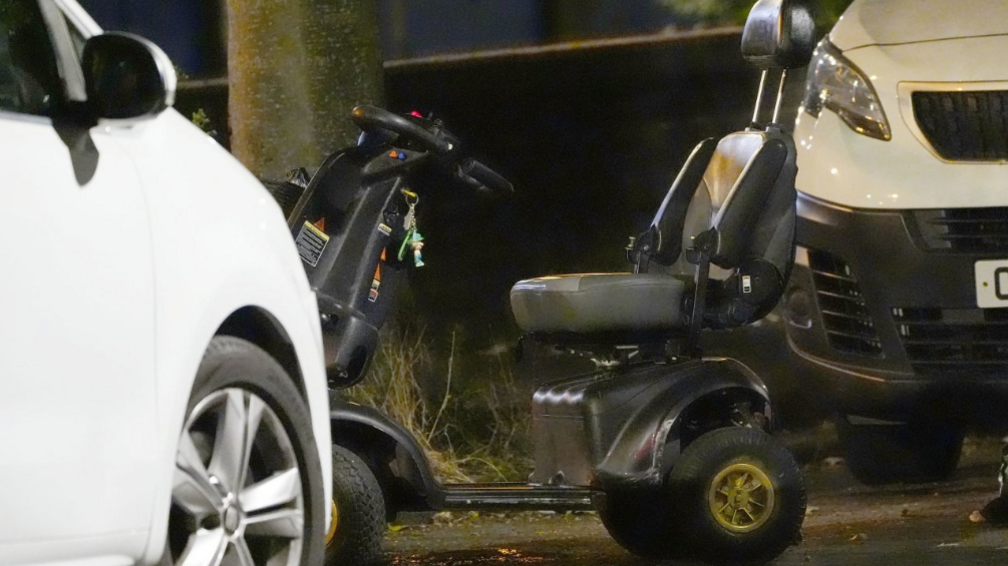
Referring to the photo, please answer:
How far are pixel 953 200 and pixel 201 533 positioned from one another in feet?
10.4

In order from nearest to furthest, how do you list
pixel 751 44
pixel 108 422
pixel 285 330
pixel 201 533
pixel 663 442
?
pixel 108 422
pixel 201 533
pixel 285 330
pixel 663 442
pixel 751 44

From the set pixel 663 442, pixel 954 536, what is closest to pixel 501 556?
pixel 663 442

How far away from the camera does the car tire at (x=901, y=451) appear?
686cm

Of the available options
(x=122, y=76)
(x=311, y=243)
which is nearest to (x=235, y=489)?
(x=122, y=76)

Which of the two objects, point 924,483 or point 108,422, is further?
point 924,483

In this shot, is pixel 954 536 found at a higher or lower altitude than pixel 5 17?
lower

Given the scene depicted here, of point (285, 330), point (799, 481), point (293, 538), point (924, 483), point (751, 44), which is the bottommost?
point (924, 483)

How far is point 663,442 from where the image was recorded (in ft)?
17.0

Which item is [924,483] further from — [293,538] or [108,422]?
[108,422]

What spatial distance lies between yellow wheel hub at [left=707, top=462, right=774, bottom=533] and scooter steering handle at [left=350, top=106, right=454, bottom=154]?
Result: 125 centimetres

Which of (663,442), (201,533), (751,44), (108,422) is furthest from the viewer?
(751,44)

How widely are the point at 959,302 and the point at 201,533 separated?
10.2 ft

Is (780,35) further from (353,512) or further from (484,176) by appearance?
(353,512)

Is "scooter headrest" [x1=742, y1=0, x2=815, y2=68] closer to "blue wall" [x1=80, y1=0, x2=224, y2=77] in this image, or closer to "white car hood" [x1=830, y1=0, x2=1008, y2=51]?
"white car hood" [x1=830, y1=0, x2=1008, y2=51]
